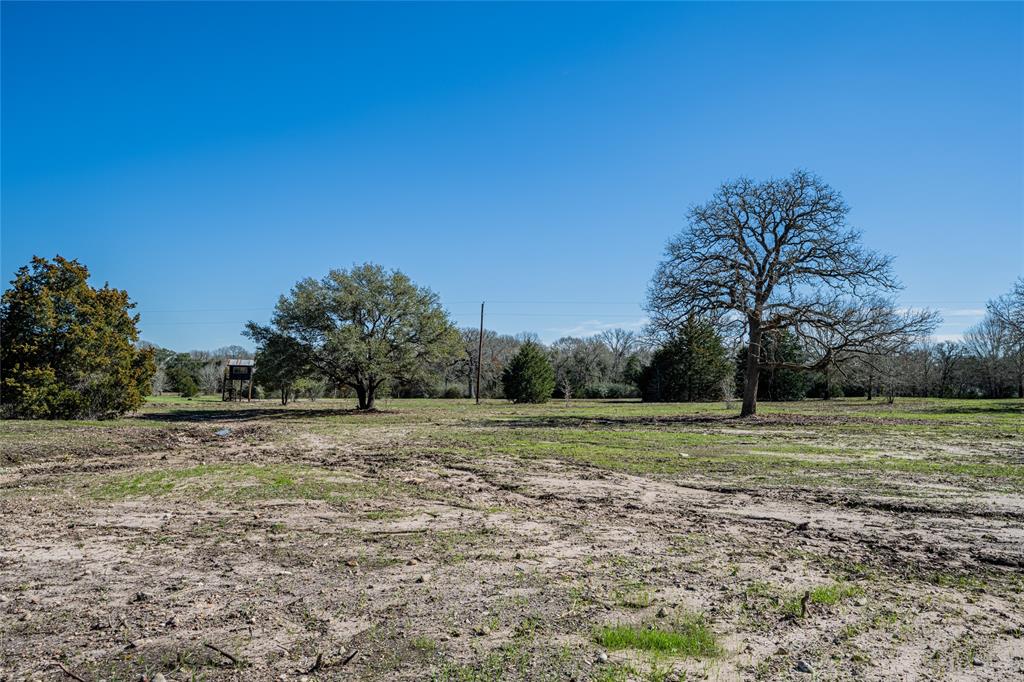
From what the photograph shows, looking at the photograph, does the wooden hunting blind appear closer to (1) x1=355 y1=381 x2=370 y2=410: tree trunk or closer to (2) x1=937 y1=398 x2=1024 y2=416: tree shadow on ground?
(1) x1=355 y1=381 x2=370 y2=410: tree trunk

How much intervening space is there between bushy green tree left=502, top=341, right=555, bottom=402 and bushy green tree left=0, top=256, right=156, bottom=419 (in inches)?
1042

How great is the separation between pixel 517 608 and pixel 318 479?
6.13 metres

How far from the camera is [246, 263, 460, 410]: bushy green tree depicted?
28.3 m

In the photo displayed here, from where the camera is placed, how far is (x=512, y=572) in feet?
15.5

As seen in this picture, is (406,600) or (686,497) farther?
(686,497)

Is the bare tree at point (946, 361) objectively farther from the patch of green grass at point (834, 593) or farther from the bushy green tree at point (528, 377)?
the patch of green grass at point (834, 593)

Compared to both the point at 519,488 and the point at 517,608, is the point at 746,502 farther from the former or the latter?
the point at 517,608

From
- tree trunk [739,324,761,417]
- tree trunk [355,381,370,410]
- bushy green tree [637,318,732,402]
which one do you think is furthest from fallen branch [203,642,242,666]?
bushy green tree [637,318,732,402]

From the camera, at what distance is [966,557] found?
203 inches

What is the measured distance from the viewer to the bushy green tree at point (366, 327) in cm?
2833

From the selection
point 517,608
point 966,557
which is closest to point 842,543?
point 966,557

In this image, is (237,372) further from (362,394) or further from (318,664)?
(318,664)

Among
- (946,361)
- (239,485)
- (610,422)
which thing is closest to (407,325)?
(610,422)

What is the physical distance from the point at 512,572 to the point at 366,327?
26.5m
